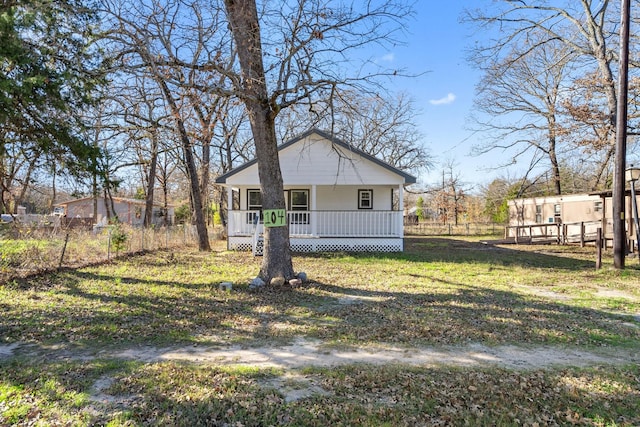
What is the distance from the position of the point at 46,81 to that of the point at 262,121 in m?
3.90

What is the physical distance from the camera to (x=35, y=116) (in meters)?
5.86

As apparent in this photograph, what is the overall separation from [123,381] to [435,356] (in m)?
3.40

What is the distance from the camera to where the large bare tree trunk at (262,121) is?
25.3ft

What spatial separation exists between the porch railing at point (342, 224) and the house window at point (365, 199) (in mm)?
1621

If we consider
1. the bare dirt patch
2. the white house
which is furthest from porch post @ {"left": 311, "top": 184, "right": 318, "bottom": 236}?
the bare dirt patch

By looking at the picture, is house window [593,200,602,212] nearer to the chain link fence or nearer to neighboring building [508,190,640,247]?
neighboring building [508,190,640,247]

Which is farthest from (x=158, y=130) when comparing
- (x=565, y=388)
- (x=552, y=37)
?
(x=552, y=37)

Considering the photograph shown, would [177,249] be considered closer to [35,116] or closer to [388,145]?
[35,116]

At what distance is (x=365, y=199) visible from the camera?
56.8 ft

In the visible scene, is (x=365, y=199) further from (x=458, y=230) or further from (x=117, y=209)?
(x=117, y=209)

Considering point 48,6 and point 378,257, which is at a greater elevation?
point 48,6

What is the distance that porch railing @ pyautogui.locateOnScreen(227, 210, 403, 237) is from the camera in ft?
50.9

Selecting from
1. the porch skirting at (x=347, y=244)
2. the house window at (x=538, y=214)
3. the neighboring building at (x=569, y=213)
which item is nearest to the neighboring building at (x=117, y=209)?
the porch skirting at (x=347, y=244)

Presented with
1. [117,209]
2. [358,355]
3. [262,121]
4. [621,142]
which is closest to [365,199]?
[621,142]
